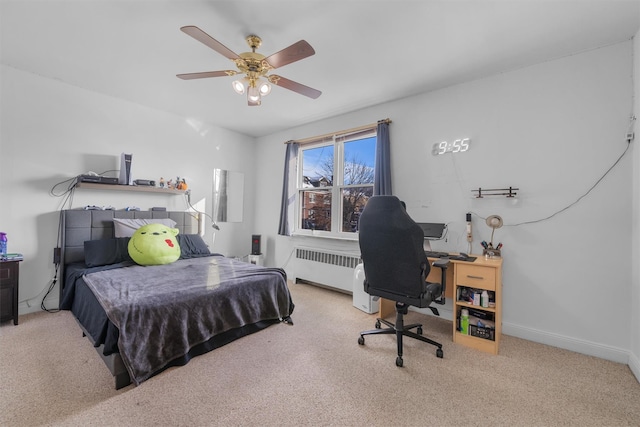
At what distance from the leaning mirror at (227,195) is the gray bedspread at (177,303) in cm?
184

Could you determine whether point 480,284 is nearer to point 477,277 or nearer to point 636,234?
point 477,277

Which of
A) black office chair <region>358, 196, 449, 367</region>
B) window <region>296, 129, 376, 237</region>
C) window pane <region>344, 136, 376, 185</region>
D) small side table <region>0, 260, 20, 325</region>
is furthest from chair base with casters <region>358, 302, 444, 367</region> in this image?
small side table <region>0, 260, 20, 325</region>

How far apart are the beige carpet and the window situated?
75.3 inches

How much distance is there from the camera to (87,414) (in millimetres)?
1479

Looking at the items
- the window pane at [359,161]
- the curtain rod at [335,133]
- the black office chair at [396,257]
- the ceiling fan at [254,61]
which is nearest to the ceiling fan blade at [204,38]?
the ceiling fan at [254,61]

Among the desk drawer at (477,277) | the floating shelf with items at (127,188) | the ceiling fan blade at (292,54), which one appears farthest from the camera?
the floating shelf with items at (127,188)

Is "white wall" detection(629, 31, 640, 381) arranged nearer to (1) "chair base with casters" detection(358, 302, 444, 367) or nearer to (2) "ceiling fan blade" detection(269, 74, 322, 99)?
(1) "chair base with casters" detection(358, 302, 444, 367)

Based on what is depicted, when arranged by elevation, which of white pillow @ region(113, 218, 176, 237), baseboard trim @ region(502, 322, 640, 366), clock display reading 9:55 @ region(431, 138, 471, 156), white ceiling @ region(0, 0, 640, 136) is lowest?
baseboard trim @ region(502, 322, 640, 366)

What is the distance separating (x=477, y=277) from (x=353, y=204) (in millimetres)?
1947

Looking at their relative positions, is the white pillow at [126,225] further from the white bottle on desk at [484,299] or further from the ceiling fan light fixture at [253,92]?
the white bottle on desk at [484,299]

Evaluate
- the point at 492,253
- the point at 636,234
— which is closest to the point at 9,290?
the point at 492,253

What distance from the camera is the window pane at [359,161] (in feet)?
12.2

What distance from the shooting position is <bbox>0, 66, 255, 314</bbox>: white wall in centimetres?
279

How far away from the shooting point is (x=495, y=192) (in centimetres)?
267
